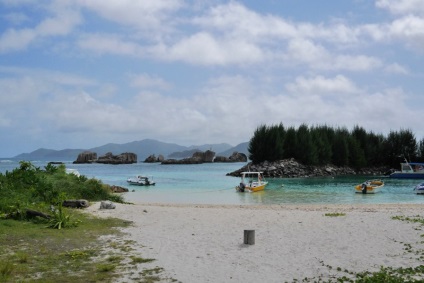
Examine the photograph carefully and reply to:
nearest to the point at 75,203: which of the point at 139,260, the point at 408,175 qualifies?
the point at 139,260

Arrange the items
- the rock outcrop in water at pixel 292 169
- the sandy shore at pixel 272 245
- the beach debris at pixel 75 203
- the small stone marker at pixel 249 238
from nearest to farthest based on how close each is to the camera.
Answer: the sandy shore at pixel 272 245 < the small stone marker at pixel 249 238 < the beach debris at pixel 75 203 < the rock outcrop in water at pixel 292 169

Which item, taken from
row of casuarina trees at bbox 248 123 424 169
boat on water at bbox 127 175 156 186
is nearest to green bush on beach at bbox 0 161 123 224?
boat on water at bbox 127 175 156 186

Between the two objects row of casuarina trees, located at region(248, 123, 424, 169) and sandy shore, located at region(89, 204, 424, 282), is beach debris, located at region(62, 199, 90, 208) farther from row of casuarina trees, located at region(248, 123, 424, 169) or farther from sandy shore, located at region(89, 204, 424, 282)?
row of casuarina trees, located at region(248, 123, 424, 169)

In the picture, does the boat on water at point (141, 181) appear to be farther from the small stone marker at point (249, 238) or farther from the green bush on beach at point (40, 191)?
the small stone marker at point (249, 238)

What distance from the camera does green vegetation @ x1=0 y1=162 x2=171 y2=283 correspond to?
10.4 meters

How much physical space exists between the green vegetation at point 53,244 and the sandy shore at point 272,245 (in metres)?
0.92

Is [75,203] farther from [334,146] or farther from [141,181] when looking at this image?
[334,146]

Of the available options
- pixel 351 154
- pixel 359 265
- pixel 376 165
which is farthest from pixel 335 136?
pixel 359 265

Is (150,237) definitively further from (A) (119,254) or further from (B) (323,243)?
(B) (323,243)

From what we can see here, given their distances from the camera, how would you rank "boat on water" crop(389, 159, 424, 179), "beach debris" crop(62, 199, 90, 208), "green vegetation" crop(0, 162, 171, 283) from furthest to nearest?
"boat on water" crop(389, 159, 424, 179) < "beach debris" crop(62, 199, 90, 208) < "green vegetation" crop(0, 162, 171, 283)

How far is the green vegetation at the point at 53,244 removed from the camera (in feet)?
34.2

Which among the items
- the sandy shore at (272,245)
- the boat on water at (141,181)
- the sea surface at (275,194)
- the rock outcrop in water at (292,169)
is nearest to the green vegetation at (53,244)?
the sandy shore at (272,245)

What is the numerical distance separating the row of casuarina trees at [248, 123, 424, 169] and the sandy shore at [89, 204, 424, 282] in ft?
250

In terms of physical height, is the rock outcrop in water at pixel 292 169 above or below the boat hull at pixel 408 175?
above
